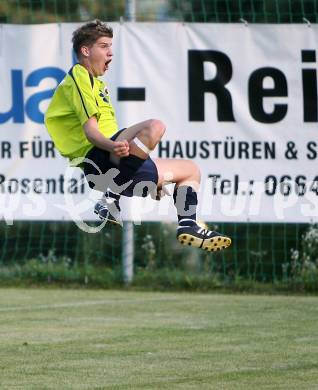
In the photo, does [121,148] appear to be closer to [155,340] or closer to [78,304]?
[155,340]

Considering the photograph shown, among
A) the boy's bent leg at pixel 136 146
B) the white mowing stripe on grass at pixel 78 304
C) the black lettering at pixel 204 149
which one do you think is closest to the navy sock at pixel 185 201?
the boy's bent leg at pixel 136 146

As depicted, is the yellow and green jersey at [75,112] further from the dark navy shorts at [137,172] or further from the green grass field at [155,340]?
the green grass field at [155,340]

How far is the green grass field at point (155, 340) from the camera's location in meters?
6.77

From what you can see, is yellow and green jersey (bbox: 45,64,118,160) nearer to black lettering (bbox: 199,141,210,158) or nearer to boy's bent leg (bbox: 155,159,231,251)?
boy's bent leg (bbox: 155,159,231,251)

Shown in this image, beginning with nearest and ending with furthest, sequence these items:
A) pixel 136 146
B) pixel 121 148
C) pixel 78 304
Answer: pixel 121 148 < pixel 136 146 < pixel 78 304

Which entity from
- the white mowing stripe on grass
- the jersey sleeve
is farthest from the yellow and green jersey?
the white mowing stripe on grass

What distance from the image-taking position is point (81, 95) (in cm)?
725

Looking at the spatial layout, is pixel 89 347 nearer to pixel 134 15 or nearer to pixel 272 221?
pixel 272 221

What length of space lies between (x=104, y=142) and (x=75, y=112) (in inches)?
16.2

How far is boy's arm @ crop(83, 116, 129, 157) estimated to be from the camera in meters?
7.01

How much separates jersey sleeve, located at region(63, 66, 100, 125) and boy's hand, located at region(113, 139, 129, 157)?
0.32 m

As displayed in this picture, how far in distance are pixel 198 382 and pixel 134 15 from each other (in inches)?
247

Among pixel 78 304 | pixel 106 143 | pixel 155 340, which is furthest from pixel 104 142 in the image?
pixel 78 304

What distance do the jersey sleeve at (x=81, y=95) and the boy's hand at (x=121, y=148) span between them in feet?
1.04
